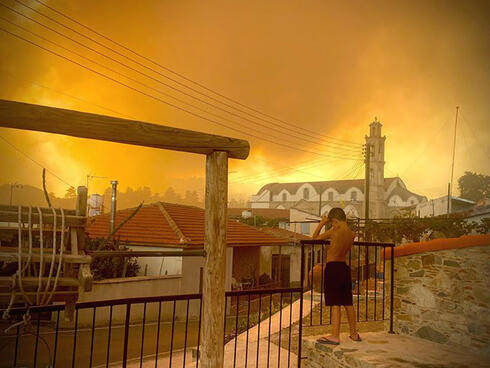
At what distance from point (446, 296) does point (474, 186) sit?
23167 mm

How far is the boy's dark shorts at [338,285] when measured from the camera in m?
3.64

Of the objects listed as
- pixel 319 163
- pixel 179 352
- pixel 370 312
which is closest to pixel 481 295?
pixel 370 312

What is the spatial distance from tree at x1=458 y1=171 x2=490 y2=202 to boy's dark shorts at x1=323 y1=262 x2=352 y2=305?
22.7 m

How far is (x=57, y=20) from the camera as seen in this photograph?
64.0 ft

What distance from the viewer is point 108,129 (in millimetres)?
2074

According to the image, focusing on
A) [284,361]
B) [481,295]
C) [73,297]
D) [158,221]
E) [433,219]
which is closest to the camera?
[73,297]

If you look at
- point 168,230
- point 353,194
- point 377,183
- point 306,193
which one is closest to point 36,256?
point 168,230

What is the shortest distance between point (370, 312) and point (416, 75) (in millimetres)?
21216

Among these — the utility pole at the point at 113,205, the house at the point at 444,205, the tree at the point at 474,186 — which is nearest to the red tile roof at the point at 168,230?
the utility pole at the point at 113,205

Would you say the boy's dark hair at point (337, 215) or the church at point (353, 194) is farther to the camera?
the church at point (353, 194)

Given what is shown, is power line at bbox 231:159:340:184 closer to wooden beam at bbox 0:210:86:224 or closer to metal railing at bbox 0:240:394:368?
metal railing at bbox 0:240:394:368

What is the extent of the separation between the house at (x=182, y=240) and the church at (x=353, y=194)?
15.5 metres

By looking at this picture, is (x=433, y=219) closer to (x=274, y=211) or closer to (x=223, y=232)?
(x=223, y=232)

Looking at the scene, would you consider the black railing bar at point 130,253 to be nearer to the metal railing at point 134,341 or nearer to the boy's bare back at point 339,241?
the boy's bare back at point 339,241
